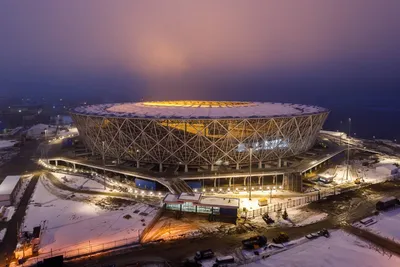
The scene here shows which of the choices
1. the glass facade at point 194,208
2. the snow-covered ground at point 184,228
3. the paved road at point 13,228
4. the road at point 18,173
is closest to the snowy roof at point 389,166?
the glass facade at point 194,208

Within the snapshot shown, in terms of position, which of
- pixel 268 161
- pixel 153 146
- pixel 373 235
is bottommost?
pixel 373 235

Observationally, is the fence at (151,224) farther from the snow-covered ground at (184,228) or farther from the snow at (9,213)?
→ the snow at (9,213)

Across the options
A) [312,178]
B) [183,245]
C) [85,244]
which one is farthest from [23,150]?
[312,178]

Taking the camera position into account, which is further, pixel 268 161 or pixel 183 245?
pixel 268 161

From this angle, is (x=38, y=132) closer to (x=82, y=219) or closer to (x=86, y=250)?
(x=82, y=219)

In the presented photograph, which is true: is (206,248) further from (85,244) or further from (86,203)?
(86,203)

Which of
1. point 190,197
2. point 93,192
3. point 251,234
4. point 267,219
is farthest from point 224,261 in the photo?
point 93,192

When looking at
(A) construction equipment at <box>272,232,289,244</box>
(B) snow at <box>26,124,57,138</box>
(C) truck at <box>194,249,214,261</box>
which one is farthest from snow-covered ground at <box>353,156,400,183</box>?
(B) snow at <box>26,124,57,138</box>
